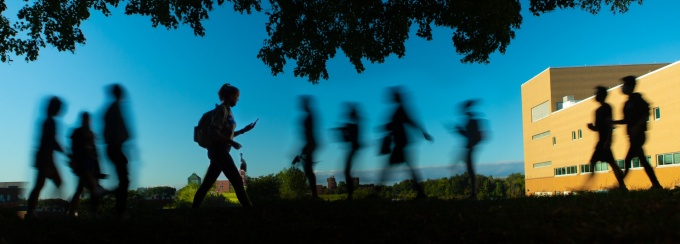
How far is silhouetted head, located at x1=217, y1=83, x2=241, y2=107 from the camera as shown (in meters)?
7.69

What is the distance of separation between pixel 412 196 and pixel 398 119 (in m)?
1.43

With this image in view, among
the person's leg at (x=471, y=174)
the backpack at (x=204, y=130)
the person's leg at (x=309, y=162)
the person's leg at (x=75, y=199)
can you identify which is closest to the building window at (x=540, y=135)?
the person's leg at (x=471, y=174)

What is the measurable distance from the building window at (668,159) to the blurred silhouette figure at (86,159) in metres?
→ 49.2

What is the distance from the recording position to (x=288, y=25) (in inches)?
432

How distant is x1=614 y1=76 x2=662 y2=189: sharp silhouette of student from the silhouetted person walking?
7.96 metres

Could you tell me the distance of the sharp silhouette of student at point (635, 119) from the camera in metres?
9.03

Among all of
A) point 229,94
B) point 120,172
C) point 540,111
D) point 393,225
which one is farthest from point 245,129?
point 540,111

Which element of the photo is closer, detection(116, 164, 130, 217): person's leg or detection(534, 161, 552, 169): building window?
detection(116, 164, 130, 217): person's leg

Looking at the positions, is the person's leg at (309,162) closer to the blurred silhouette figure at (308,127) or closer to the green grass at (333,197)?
the blurred silhouette figure at (308,127)

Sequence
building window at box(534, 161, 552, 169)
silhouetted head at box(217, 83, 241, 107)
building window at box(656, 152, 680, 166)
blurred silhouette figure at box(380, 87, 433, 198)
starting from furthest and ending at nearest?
building window at box(534, 161, 552, 169) → building window at box(656, 152, 680, 166) → blurred silhouette figure at box(380, 87, 433, 198) → silhouetted head at box(217, 83, 241, 107)

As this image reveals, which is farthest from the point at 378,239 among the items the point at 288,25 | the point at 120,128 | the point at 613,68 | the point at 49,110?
the point at 613,68

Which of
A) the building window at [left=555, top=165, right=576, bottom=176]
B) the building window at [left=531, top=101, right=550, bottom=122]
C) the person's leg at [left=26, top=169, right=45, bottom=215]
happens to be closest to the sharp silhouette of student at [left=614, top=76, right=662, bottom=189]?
the person's leg at [left=26, top=169, right=45, bottom=215]

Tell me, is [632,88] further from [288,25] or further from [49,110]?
[49,110]

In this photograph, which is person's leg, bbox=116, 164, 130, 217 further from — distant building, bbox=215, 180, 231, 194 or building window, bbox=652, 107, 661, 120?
building window, bbox=652, 107, 661, 120
